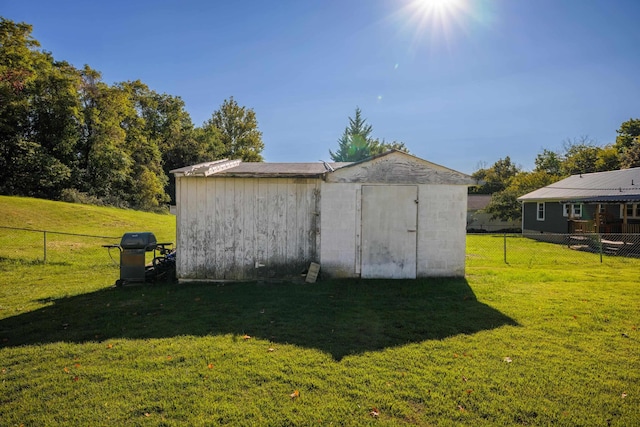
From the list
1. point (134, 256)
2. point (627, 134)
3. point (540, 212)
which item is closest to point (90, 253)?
point (134, 256)

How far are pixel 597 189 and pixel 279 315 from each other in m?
21.0

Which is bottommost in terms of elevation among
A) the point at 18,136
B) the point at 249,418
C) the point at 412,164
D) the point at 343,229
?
→ the point at 249,418

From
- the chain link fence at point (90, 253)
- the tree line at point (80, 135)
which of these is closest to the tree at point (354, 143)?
the tree line at point (80, 135)

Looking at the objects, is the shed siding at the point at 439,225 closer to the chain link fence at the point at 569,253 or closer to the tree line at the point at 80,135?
the chain link fence at the point at 569,253

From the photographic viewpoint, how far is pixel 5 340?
175 inches

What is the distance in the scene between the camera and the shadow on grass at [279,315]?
4578 mm

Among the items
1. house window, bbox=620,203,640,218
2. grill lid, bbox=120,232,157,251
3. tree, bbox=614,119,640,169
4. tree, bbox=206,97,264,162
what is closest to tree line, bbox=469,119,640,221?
tree, bbox=614,119,640,169

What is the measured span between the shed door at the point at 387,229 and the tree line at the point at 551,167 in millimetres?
10415

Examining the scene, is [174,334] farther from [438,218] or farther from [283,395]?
[438,218]

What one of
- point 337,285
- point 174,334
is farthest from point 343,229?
point 174,334

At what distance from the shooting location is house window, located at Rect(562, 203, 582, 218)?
19548mm

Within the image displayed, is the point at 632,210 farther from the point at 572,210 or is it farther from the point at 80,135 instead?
the point at 80,135

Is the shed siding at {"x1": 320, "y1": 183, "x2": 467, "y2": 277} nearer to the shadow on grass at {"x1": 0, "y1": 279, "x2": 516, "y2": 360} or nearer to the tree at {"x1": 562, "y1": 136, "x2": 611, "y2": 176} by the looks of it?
the shadow on grass at {"x1": 0, "y1": 279, "x2": 516, "y2": 360}

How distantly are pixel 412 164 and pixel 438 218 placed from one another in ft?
4.70
